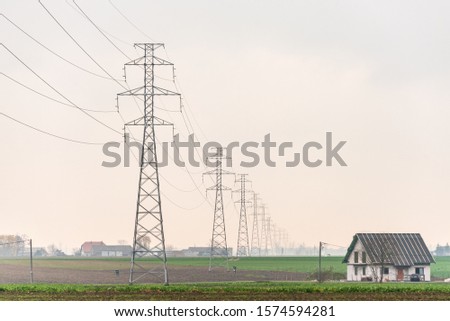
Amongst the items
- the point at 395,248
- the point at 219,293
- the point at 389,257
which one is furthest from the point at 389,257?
the point at 219,293

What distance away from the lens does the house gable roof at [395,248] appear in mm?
105750

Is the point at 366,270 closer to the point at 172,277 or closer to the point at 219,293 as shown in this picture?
the point at 172,277

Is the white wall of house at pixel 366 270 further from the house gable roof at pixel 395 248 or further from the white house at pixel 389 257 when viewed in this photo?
the house gable roof at pixel 395 248

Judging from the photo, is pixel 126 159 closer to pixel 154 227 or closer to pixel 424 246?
pixel 154 227

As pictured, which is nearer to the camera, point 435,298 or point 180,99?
point 435,298

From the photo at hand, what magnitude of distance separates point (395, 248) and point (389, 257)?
1.33 m

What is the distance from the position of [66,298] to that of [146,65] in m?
27.7

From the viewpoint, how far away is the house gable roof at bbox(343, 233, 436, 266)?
10575 centimetres

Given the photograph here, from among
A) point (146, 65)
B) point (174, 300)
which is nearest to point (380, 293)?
point (174, 300)

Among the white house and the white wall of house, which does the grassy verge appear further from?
the white wall of house

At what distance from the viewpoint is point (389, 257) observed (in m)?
106

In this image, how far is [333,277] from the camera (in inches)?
4407

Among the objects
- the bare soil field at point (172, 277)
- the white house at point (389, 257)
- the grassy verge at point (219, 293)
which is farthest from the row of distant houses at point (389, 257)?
the grassy verge at point (219, 293)
